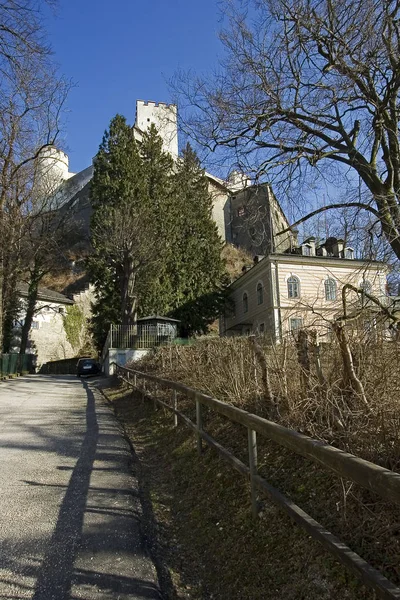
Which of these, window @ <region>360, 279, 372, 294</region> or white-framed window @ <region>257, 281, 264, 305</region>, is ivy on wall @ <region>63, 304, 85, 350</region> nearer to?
white-framed window @ <region>257, 281, 264, 305</region>

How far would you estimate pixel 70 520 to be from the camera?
4.48m

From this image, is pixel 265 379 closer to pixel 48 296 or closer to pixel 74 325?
pixel 48 296

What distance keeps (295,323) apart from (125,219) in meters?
25.6

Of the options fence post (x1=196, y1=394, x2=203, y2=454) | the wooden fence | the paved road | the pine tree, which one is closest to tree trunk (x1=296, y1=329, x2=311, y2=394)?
the wooden fence

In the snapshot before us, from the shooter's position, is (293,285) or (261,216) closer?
(261,216)

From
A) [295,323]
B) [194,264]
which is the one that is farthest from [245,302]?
[295,323]

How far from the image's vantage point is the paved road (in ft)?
10.9

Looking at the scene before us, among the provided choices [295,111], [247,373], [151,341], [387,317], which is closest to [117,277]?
[151,341]

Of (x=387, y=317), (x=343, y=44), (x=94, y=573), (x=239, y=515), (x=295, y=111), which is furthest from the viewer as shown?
(x=295, y=111)

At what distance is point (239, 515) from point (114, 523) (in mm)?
1199

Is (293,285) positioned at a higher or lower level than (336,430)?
higher

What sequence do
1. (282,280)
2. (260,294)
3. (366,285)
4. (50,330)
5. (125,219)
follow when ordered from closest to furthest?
(366,285) → (125,219) → (282,280) → (260,294) → (50,330)

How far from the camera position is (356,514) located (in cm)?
324

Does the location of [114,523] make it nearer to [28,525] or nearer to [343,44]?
[28,525]
